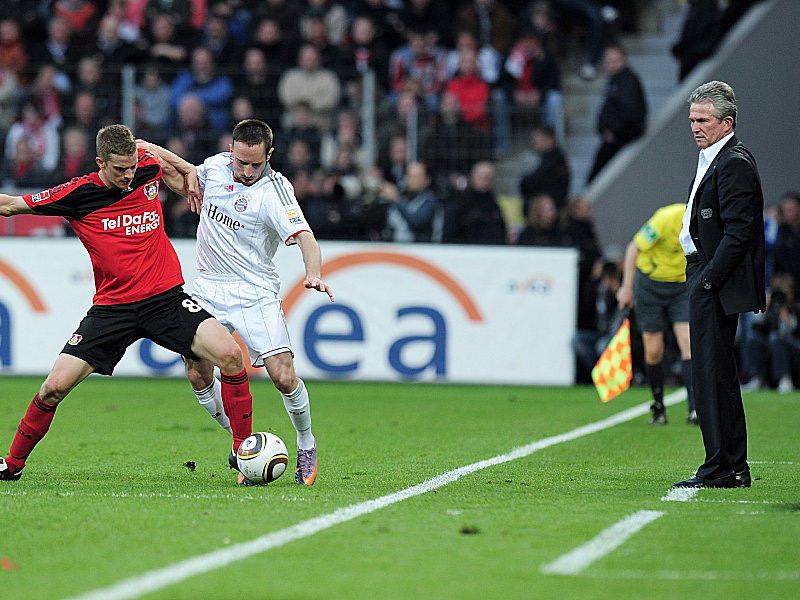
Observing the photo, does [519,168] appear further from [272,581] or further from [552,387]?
[272,581]

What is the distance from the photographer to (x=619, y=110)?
18.0 meters

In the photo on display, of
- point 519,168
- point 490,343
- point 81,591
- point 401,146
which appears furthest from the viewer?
point 519,168

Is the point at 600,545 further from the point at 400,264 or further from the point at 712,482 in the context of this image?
the point at 400,264

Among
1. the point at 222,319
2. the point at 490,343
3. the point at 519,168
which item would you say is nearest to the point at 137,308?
the point at 222,319

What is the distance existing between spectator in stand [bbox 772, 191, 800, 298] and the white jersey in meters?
9.53

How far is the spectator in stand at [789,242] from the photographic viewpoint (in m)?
15.9

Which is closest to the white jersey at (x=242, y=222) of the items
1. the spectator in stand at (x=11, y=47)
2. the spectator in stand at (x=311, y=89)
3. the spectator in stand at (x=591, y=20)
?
the spectator in stand at (x=311, y=89)

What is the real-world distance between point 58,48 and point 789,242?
11389 mm

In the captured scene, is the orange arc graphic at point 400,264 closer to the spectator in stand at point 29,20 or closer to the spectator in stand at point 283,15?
the spectator in stand at point 283,15

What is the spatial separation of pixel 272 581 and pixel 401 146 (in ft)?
42.1

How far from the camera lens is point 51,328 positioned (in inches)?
616

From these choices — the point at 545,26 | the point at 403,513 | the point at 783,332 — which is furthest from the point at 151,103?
the point at 403,513

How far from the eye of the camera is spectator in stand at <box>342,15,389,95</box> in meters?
18.8

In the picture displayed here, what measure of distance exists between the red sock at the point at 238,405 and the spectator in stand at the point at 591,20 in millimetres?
12974
